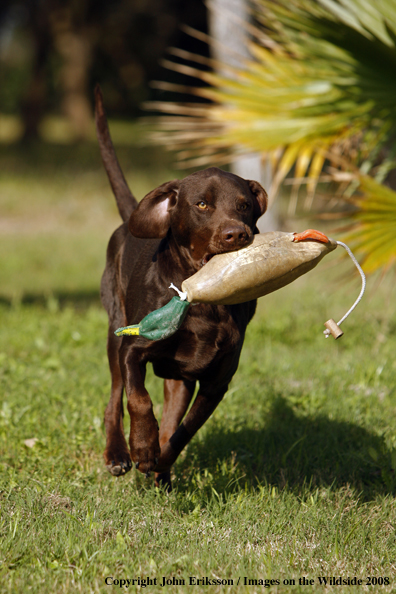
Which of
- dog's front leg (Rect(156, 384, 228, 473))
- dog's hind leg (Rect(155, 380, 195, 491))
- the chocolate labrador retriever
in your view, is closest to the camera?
the chocolate labrador retriever

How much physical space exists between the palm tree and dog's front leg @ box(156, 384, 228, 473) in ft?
6.62

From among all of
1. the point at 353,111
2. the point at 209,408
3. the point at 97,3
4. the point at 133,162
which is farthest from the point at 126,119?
the point at 209,408

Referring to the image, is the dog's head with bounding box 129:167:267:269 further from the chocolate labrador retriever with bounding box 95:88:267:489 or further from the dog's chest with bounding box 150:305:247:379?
the dog's chest with bounding box 150:305:247:379

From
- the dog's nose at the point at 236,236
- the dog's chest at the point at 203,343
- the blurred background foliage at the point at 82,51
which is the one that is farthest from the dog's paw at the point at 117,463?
the blurred background foliage at the point at 82,51

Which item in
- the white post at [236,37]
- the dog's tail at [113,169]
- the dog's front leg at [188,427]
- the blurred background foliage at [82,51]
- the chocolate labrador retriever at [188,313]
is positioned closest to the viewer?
the chocolate labrador retriever at [188,313]

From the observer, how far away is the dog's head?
2.66 metres

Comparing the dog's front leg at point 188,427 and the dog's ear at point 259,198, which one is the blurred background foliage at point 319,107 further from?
the dog's front leg at point 188,427

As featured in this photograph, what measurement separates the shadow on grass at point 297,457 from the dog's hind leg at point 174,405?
0.62 feet

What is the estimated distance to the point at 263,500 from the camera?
2967mm

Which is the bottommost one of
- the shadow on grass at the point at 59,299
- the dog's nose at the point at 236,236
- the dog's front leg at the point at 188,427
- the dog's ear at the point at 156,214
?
the shadow on grass at the point at 59,299

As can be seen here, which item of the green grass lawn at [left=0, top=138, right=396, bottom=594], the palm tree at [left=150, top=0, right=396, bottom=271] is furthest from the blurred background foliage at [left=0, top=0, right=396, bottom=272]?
the green grass lawn at [left=0, top=138, right=396, bottom=594]

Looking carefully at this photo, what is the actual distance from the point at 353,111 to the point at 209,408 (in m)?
2.75

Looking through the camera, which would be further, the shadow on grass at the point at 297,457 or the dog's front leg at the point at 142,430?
the shadow on grass at the point at 297,457

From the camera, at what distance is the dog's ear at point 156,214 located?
2.94 meters
